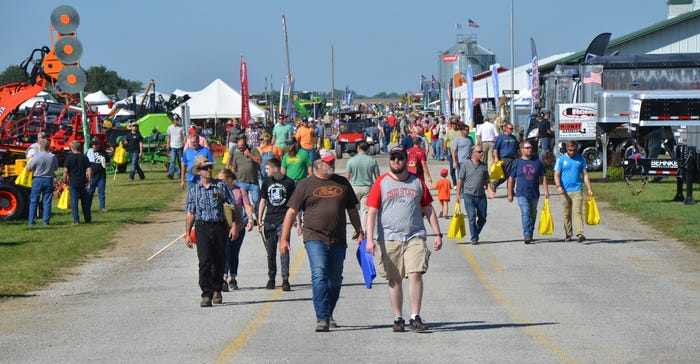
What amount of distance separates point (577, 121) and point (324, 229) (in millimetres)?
23411

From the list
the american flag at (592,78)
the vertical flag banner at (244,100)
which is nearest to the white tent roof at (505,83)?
the vertical flag banner at (244,100)

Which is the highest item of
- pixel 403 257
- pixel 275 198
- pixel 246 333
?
pixel 275 198

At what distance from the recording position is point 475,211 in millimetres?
19234

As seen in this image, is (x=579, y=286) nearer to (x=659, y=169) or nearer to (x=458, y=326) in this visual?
(x=458, y=326)

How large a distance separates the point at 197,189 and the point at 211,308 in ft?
4.43

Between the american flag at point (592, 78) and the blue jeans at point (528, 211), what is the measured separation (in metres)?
16.0

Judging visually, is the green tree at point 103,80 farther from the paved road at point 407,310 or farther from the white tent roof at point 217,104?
the paved road at point 407,310

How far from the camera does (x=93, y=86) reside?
566 feet

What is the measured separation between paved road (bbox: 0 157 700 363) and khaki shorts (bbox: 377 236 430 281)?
0.59 m

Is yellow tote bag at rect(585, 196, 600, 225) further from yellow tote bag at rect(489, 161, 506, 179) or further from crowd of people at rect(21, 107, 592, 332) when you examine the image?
yellow tote bag at rect(489, 161, 506, 179)

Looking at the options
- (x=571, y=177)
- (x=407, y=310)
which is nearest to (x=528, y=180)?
(x=571, y=177)

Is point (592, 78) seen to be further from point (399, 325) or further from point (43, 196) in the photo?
point (399, 325)

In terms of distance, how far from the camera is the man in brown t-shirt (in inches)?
442

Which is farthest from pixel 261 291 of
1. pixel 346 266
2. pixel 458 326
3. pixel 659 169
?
pixel 659 169
